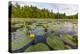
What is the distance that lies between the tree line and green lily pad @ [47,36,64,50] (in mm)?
243

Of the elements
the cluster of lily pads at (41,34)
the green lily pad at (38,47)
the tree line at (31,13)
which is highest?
the tree line at (31,13)

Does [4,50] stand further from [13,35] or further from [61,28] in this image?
[61,28]

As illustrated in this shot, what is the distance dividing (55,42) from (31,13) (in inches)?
16.9

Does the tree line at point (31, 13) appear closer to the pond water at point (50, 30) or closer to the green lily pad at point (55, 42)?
the pond water at point (50, 30)

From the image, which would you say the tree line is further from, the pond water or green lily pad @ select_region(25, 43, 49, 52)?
green lily pad @ select_region(25, 43, 49, 52)


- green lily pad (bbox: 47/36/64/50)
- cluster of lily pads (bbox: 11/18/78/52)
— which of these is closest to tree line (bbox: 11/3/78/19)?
cluster of lily pads (bbox: 11/18/78/52)

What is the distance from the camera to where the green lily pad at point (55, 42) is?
5.86 feet

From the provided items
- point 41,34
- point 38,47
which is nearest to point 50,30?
point 41,34

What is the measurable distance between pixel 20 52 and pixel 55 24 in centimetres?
50

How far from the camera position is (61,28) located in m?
1.83

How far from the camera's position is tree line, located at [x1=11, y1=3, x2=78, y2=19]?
1.68 metres

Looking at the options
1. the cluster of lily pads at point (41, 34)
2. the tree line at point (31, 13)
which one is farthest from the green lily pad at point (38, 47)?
the tree line at point (31, 13)

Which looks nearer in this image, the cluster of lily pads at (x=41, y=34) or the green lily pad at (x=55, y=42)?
the cluster of lily pads at (x=41, y=34)

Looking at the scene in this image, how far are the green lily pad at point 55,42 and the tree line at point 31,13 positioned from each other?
0.24 meters
